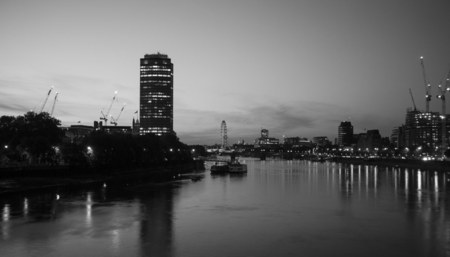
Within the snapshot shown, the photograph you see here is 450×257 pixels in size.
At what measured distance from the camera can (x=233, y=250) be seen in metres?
35.3

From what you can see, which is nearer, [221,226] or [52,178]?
[221,226]

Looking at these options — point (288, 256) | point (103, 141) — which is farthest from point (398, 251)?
point (103, 141)

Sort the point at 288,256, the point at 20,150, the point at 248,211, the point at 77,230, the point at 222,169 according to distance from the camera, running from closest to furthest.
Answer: the point at 288,256 → the point at 77,230 → the point at 248,211 → the point at 20,150 → the point at 222,169

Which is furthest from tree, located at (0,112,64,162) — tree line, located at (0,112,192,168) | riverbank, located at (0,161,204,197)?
riverbank, located at (0,161,204,197)

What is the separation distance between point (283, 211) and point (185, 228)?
1827 centimetres

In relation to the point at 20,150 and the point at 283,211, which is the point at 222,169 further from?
the point at 283,211

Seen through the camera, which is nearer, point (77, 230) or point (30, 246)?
point (30, 246)

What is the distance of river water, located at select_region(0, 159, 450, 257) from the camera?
35.4m

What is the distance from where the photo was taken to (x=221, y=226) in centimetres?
4669

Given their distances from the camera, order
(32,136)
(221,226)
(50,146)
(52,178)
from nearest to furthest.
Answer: (221,226) → (52,178) → (32,136) → (50,146)

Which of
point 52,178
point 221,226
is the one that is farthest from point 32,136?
point 221,226

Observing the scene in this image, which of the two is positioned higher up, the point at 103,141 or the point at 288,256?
the point at 103,141

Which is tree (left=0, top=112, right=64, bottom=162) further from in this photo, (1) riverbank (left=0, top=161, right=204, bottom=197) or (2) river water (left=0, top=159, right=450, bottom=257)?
(2) river water (left=0, top=159, right=450, bottom=257)

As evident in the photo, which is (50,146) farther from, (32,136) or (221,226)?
(221,226)
